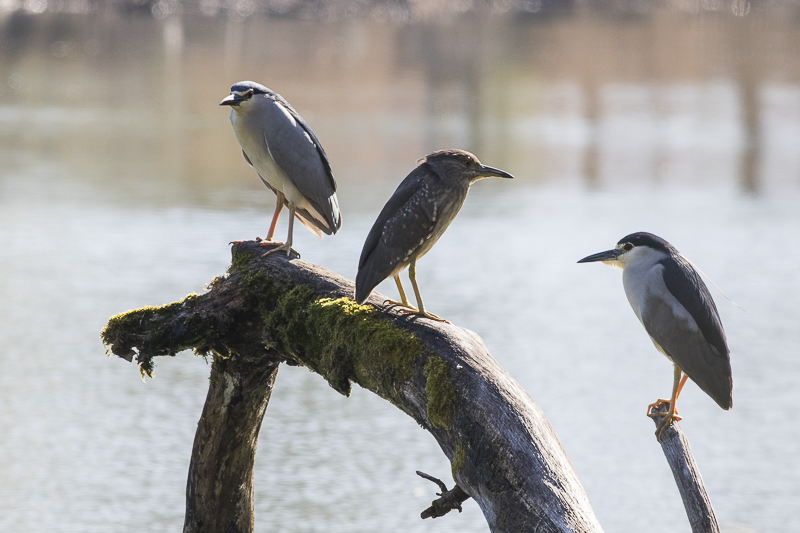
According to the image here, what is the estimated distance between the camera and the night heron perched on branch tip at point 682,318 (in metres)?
3.59

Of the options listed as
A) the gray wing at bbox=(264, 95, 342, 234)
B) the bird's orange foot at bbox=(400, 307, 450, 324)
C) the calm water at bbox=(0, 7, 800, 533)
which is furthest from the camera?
the calm water at bbox=(0, 7, 800, 533)

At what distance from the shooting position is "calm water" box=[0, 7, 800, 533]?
25.1ft

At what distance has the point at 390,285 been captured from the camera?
35.5ft

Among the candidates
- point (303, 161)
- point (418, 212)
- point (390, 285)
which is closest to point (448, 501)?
point (418, 212)

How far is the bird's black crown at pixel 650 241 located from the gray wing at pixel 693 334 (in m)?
0.06

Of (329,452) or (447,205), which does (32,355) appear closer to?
(329,452)

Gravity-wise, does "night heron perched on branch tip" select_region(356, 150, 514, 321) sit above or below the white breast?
below

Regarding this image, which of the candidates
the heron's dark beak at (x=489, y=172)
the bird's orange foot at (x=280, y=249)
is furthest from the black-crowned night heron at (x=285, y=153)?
the heron's dark beak at (x=489, y=172)

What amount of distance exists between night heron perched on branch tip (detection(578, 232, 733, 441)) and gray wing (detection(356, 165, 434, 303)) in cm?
67

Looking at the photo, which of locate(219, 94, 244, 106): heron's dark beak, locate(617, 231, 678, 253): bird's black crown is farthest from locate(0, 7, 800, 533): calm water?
locate(617, 231, 678, 253): bird's black crown

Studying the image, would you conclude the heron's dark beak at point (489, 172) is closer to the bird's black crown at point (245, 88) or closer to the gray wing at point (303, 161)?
the gray wing at point (303, 161)

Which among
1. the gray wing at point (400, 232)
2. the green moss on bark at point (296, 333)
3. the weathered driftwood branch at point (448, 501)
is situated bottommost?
the weathered driftwood branch at point (448, 501)

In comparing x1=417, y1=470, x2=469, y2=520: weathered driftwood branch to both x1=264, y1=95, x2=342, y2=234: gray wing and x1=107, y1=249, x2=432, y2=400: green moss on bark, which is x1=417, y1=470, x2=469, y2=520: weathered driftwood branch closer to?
x1=107, y1=249, x2=432, y2=400: green moss on bark

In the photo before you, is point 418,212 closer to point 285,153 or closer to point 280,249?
point 280,249
